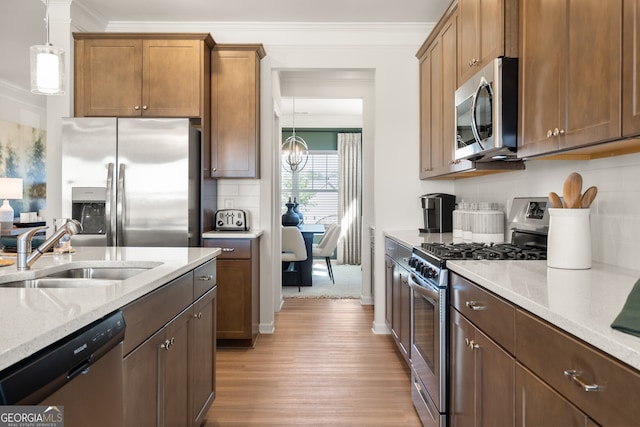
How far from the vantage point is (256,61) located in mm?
3861

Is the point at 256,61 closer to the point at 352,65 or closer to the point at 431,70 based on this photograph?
the point at 352,65

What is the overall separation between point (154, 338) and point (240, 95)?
275cm

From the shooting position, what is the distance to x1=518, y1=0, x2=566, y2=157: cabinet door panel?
1.67 meters

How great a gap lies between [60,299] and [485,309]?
1.32 metres

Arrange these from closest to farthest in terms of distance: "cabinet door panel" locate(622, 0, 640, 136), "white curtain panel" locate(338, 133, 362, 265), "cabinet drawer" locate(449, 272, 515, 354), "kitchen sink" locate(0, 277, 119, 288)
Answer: "cabinet door panel" locate(622, 0, 640, 136) → "cabinet drawer" locate(449, 272, 515, 354) → "kitchen sink" locate(0, 277, 119, 288) → "white curtain panel" locate(338, 133, 362, 265)

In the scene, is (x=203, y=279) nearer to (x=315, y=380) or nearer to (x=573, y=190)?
(x=315, y=380)

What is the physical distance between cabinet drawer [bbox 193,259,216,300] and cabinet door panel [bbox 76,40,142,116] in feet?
6.58

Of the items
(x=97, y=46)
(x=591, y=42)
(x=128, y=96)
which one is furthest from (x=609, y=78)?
(x=97, y=46)

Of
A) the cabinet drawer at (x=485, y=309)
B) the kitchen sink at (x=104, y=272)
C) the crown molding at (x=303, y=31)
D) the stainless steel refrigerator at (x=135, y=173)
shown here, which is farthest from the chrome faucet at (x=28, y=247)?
the crown molding at (x=303, y=31)

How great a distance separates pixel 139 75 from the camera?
3.64 meters

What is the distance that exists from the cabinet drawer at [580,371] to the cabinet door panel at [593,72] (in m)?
0.68

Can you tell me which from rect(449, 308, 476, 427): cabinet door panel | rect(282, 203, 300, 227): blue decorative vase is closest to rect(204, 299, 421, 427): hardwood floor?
rect(449, 308, 476, 427): cabinet door panel

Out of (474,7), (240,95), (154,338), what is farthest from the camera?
(240,95)

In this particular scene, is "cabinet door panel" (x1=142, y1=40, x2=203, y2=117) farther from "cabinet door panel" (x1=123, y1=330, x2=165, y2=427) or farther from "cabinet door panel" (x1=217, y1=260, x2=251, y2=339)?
"cabinet door panel" (x1=123, y1=330, x2=165, y2=427)
